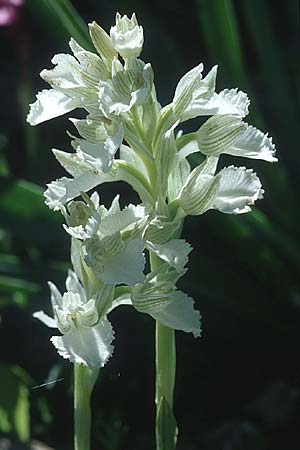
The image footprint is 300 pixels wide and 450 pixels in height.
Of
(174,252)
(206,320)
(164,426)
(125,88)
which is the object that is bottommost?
(206,320)

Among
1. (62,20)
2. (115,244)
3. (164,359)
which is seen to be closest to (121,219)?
(115,244)

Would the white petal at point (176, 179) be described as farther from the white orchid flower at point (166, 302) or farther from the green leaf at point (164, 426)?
the green leaf at point (164, 426)

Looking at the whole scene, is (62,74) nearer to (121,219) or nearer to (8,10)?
(121,219)

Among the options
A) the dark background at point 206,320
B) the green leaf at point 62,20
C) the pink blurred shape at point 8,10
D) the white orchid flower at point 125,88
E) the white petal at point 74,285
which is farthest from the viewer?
the pink blurred shape at point 8,10

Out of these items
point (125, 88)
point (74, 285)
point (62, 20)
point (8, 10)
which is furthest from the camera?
point (8, 10)

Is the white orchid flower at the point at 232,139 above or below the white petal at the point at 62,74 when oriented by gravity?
below

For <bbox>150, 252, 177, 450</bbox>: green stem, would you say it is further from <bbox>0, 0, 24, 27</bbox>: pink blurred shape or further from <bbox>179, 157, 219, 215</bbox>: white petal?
<bbox>0, 0, 24, 27</bbox>: pink blurred shape

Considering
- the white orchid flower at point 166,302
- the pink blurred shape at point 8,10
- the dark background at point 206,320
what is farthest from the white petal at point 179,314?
the pink blurred shape at point 8,10

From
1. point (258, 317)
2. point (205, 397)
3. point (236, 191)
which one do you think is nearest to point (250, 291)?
point (258, 317)
